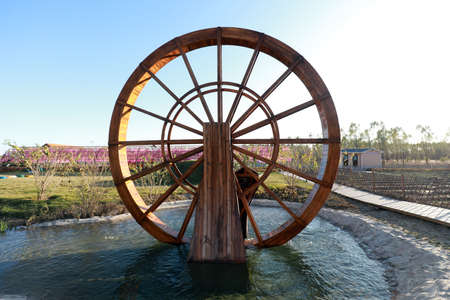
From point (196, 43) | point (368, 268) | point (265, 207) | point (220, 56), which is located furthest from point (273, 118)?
point (265, 207)

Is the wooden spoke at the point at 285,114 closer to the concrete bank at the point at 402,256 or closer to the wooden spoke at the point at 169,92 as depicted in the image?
the wooden spoke at the point at 169,92

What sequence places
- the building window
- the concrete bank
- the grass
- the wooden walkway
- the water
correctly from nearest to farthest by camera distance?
the concrete bank
the water
the wooden walkway
the grass
the building window

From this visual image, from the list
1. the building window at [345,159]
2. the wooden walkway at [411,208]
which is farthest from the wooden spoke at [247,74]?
the building window at [345,159]

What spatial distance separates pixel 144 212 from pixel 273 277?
9.71ft

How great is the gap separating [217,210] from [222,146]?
1.17 m

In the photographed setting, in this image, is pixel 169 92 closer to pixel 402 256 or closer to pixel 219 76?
pixel 219 76

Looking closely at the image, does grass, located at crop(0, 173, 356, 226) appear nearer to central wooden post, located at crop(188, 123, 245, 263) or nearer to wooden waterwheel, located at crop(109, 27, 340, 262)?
wooden waterwheel, located at crop(109, 27, 340, 262)

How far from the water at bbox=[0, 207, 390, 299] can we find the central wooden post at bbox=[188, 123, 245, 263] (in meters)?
0.32

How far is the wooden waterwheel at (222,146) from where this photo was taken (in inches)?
162

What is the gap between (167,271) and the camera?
424cm

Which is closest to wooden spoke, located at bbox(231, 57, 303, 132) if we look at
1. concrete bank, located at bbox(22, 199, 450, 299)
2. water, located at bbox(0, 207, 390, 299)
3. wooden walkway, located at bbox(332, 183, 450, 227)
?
water, located at bbox(0, 207, 390, 299)

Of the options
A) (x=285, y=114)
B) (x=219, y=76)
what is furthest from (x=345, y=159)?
(x=219, y=76)

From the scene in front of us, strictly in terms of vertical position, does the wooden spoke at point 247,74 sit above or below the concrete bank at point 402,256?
above

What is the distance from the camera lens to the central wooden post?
13.2 ft
